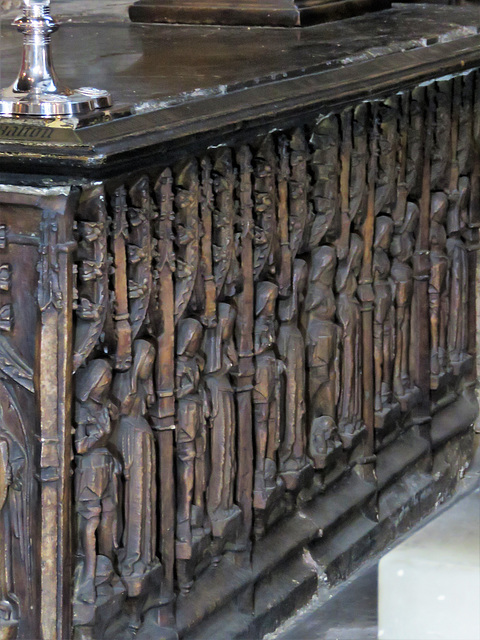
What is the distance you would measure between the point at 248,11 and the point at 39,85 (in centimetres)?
205

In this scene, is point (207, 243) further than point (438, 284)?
No

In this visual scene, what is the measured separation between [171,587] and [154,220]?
32.4 inches

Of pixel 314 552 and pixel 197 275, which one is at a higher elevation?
pixel 197 275

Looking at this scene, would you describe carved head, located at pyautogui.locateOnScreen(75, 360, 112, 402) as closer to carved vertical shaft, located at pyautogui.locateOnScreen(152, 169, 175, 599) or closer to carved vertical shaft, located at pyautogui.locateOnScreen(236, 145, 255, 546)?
carved vertical shaft, located at pyautogui.locateOnScreen(152, 169, 175, 599)

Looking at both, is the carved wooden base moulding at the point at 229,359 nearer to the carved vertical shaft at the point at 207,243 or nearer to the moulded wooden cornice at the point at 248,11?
the carved vertical shaft at the point at 207,243

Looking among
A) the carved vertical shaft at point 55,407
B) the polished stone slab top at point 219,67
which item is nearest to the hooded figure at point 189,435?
the carved vertical shaft at point 55,407

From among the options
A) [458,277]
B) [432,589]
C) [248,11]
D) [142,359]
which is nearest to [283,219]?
[142,359]

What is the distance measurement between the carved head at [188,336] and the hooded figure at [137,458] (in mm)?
115

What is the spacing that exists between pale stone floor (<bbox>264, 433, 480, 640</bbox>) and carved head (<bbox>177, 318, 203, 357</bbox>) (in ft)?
2.47

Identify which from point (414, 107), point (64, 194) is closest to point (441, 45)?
point (414, 107)

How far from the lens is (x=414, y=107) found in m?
3.82

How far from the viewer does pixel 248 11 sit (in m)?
4.35

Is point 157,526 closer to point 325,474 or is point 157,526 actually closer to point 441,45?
point 325,474

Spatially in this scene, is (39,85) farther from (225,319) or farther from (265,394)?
(265,394)
